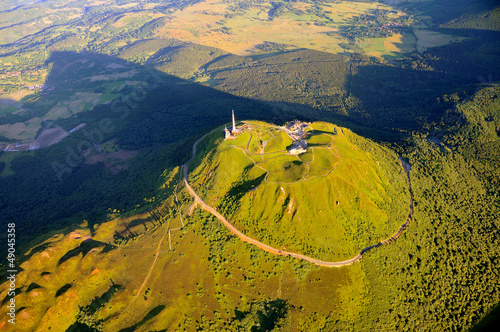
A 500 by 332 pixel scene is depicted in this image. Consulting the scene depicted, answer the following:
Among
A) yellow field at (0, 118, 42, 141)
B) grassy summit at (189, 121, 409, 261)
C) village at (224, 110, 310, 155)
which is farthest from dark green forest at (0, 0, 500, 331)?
village at (224, 110, 310, 155)

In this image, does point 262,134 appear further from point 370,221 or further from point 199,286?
point 199,286

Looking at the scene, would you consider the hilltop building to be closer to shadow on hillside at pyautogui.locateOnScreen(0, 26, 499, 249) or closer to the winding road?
shadow on hillside at pyautogui.locateOnScreen(0, 26, 499, 249)

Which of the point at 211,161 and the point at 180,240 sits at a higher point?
the point at 211,161

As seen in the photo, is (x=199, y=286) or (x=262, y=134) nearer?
(x=199, y=286)

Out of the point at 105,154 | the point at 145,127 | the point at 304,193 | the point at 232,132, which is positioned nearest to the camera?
the point at 304,193

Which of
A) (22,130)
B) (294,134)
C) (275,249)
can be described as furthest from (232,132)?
(22,130)

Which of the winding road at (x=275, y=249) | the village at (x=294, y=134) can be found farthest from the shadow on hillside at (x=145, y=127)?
the village at (x=294, y=134)

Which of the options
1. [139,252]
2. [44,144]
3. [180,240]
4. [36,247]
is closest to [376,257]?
[180,240]

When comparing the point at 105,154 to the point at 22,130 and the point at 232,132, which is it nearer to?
the point at 22,130
